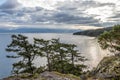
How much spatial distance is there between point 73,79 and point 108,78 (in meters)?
5.01

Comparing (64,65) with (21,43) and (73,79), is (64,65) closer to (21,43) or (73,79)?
(21,43)

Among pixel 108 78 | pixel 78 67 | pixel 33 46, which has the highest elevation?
pixel 33 46

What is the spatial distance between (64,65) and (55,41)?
37.0ft

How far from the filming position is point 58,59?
78500mm

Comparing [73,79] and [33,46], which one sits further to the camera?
[33,46]

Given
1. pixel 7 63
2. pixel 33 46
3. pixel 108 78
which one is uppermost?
pixel 33 46

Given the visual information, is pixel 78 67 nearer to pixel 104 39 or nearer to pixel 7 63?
pixel 104 39

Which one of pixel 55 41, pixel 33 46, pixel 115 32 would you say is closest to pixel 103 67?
pixel 33 46

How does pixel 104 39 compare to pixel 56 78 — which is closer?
pixel 56 78

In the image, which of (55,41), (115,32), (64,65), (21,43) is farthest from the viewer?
(55,41)

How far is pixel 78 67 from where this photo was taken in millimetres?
77188

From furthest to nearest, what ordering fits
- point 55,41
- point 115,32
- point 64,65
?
point 55,41, point 64,65, point 115,32

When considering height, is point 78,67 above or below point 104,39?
below

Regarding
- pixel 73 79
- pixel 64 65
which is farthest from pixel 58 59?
pixel 73 79
